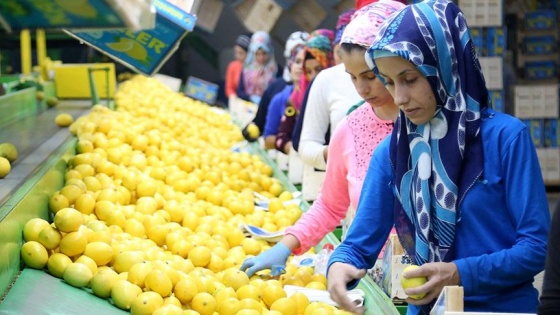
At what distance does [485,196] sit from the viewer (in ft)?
7.04

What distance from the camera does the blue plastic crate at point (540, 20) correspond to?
10758 mm

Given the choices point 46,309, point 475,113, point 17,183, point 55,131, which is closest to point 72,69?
point 55,131

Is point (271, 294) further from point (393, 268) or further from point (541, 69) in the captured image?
point (541, 69)

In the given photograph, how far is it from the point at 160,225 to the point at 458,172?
2018mm

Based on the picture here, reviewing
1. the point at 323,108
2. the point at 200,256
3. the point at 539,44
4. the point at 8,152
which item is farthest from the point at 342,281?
the point at 539,44

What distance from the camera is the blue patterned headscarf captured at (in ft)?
7.08

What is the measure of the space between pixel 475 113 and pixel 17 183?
5.97 ft

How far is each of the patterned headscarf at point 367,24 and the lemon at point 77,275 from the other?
3.83 feet

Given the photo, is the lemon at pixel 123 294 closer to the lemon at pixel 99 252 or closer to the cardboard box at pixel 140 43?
the lemon at pixel 99 252

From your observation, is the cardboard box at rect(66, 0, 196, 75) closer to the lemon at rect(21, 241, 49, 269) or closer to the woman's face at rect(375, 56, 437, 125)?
the lemon at rect(21, 241, 49, 269)

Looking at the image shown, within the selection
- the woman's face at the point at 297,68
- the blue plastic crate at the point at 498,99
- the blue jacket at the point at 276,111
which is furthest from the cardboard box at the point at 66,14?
the blue plastic crate at the point at 498,99

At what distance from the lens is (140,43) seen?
3.68 metres

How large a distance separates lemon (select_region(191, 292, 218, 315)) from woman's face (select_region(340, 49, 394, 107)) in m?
0.88

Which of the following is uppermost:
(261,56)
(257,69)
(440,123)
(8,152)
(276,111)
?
(440,123)
